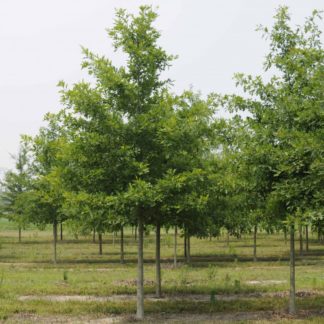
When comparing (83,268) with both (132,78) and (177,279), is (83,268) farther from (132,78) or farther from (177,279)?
(132,78)

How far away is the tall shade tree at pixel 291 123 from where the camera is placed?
39.2ft

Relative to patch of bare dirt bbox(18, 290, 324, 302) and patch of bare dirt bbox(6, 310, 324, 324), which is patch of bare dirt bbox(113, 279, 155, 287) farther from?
patch of bare dirt bbox(6, 310, 324, 324)

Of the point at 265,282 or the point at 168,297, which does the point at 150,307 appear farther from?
the point at 265,282

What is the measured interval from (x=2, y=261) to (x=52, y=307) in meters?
19.8

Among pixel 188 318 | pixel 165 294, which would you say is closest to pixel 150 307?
pixel 188 318

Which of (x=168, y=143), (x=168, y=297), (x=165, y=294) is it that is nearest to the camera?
(x=168, y=143)

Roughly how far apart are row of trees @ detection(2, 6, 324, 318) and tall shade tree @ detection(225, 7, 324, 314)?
0.11ft

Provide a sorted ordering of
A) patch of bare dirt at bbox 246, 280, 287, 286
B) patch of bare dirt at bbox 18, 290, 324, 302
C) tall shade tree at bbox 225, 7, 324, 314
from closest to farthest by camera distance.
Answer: tall shade tree at bbox 225, 7, 324, 314
patch of bare dirt at bbox 18, 290, 324, 302
patch of bare dirt at bbox 246, 280, 287, 286

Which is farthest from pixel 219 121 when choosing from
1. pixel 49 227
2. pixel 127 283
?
pixel 49 227

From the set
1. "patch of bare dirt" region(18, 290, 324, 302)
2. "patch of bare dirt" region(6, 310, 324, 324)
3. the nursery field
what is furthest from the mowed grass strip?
"patch of bare dirt" region(18, 290, 324, 302)

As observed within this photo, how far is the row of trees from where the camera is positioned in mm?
12906

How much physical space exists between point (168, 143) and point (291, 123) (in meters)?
3.40

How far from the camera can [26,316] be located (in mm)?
14000

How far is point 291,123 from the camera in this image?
13.8m
